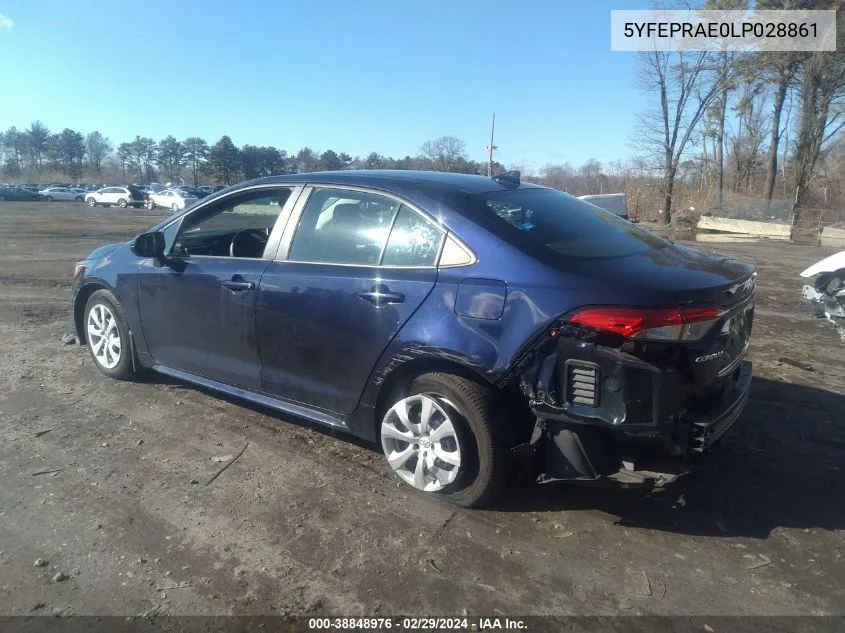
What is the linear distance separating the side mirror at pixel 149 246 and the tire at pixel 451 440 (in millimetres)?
2206

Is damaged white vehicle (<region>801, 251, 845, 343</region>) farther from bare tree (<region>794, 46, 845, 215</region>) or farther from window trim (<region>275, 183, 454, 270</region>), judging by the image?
bare tree (<region>794, 46, 845, 215</region>)

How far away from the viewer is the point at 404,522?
3068 mm

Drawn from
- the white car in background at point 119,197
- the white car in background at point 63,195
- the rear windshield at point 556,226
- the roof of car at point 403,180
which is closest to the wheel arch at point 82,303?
the roof of car at point 403,180

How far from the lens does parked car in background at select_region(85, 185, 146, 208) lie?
165ft

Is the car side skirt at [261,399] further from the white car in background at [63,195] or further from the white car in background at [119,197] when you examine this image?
the white car in background at [63,195]

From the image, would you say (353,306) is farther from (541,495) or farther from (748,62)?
(748,62)

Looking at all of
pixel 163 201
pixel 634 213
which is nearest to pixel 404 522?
pixel 634 213

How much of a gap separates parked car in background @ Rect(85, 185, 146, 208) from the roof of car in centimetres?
5234

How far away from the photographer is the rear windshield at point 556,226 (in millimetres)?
3084

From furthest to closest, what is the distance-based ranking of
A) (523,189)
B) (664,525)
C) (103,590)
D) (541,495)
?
1. (523,189)
2. (541,495)
3. (664,525)
4. (103,590)

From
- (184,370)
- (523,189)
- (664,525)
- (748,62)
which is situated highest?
(748,62)

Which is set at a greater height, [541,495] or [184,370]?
[184,370]

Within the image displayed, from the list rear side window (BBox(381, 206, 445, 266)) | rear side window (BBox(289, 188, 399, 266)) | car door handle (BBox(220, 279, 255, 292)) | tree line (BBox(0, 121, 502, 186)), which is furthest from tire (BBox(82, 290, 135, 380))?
tree line (BBox(0, 121, 502, 186))

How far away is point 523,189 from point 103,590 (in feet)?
9.96
